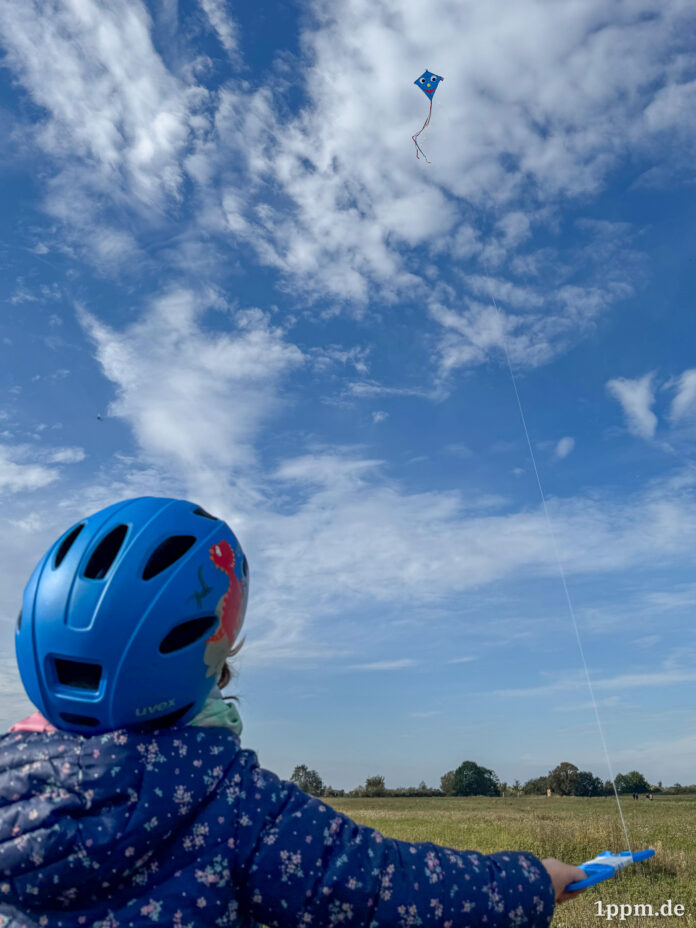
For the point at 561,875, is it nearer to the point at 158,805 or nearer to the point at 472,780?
the point at 158,805

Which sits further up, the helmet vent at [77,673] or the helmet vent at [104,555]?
the helmet vent at [104,555]

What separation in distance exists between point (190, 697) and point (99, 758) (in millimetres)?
300

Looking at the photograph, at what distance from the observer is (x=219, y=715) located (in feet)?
7.68

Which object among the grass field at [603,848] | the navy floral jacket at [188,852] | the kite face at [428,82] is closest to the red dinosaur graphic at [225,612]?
the navy floral jacket at [188,852]

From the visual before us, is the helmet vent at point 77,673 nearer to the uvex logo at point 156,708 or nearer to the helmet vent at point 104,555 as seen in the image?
the uvex logo at point 156,708

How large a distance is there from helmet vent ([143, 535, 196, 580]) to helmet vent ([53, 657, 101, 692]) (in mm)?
304

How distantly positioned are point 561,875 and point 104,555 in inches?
68.7

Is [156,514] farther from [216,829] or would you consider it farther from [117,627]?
[216,829]

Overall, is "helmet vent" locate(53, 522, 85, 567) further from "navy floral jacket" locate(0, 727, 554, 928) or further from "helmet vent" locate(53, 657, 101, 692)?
"navy floral jacket" locate(0, 727, 554, 928)

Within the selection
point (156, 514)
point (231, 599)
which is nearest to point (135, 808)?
point (231, 599)

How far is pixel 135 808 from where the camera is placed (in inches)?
78.7

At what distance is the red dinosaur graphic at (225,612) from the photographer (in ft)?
7.50

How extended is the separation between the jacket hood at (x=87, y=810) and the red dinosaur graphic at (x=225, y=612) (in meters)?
0.29

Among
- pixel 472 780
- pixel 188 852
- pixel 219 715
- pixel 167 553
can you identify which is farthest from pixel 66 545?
pixel 472 780
